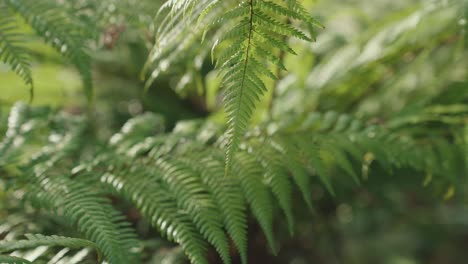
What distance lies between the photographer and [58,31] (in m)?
1.13

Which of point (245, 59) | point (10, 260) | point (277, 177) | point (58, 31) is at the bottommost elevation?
point (10, 260)

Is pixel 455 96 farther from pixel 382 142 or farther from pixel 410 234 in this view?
pixel 410 234

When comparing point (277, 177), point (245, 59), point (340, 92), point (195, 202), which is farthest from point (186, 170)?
point (340, 92)

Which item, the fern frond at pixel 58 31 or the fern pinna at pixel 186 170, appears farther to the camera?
the fern frond at pixel 58 31

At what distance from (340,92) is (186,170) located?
0.81 metres

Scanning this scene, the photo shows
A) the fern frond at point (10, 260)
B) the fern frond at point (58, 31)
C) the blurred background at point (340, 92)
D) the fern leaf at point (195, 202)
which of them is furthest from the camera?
the blurred background at point (340, 92)

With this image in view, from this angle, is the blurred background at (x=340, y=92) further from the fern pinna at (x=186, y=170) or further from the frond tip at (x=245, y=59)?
the frond tip at (x=245, y=59)

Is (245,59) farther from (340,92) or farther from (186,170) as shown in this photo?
(340,92)

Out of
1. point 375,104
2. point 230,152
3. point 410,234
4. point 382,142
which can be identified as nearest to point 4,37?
point 230,152

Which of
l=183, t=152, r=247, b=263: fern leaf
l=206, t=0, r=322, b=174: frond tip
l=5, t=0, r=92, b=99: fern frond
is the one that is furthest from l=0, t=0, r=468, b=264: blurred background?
l=206, t=0, r=322, b=174: frond tip

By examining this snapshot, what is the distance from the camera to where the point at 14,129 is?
4.23ft

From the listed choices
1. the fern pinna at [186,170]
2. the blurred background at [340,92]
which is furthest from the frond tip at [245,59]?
the blurred background at [340,92]

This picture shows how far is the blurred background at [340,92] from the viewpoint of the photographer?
1454 mm

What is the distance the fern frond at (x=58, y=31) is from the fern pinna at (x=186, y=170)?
23cm
